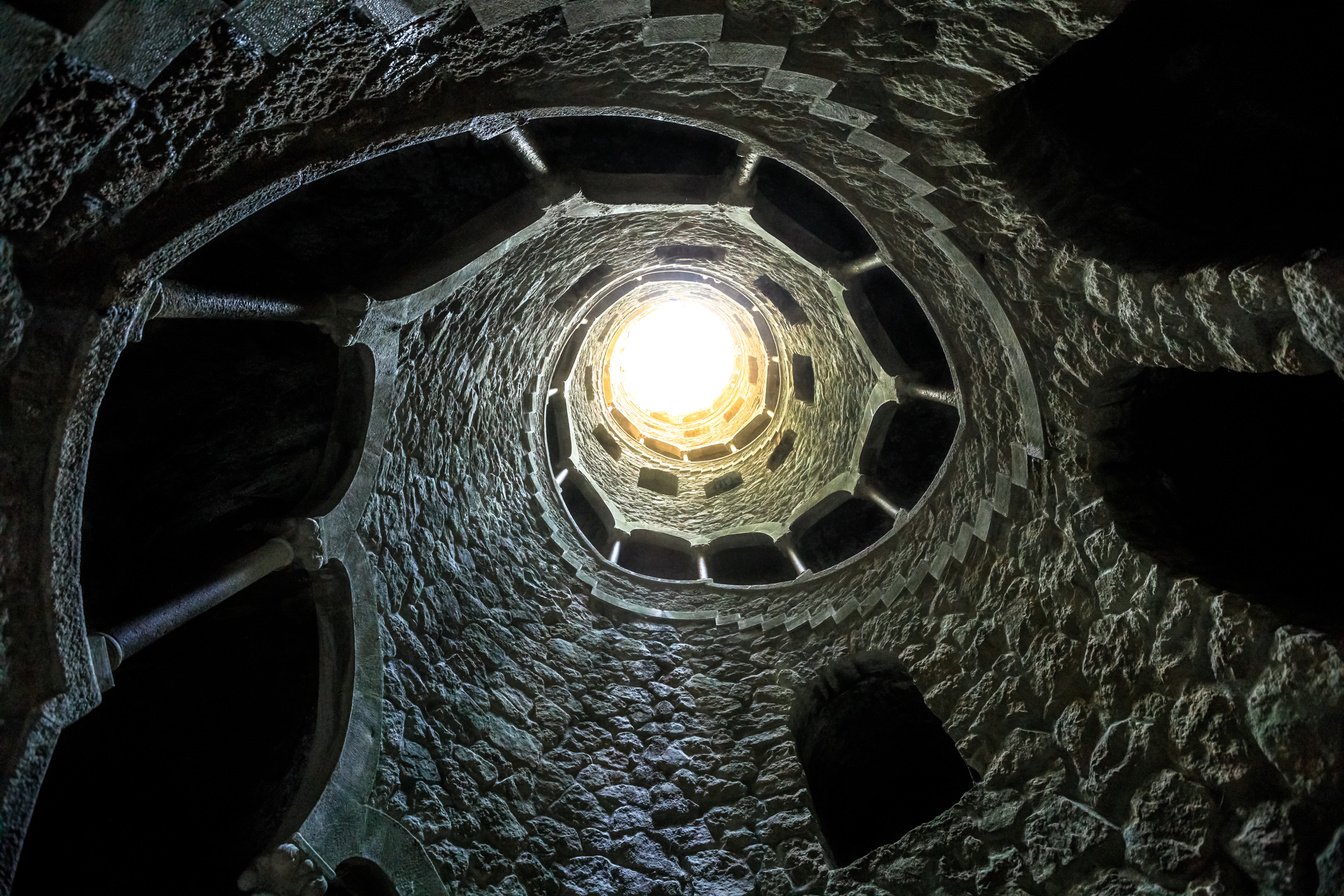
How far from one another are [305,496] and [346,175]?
1820mm

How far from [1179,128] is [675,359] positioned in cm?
980

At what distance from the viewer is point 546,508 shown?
21.5ft

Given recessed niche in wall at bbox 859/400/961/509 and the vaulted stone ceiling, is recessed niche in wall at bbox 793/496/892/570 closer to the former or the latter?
recessed niche in wall at bbox 859/400/961/509

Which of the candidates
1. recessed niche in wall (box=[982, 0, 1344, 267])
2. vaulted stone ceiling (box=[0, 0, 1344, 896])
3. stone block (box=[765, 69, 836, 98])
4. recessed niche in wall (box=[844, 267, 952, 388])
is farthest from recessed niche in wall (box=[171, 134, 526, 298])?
recessed niche in wall (box=[844, 267, 952, 388])

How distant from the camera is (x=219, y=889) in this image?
12.3ft

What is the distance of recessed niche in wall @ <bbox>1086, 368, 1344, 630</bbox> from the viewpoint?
308 centimetres

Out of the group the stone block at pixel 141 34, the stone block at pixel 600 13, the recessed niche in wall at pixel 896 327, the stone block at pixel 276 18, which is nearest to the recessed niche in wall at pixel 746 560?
the recessed niche in wall at pixel 896 327

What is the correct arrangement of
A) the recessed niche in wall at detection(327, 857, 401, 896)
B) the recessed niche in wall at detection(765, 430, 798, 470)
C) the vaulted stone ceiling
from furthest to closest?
the recessed niche in wall at detection(765, 430, 798, 470) < the recessed niche in wall at detection(327, 857, 401, 896) < the vaulted stone ceiling

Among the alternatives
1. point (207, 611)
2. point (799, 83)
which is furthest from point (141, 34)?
point (207, 611)

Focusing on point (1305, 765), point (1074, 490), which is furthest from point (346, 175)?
point (1305, 765)

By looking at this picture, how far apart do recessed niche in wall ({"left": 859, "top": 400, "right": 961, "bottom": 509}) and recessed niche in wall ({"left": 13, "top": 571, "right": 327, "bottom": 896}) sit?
4874 millimetres

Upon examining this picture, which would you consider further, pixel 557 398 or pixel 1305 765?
pixel 557 398

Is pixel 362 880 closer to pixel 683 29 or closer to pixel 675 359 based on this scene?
pixel 683 29

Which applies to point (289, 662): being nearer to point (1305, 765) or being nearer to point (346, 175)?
point (346, 175)
